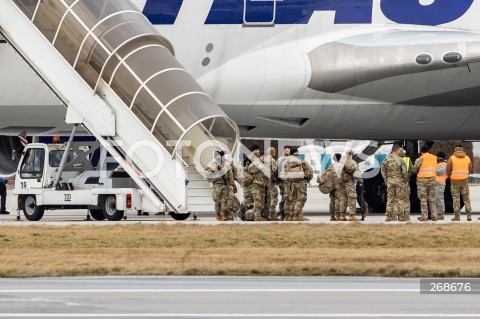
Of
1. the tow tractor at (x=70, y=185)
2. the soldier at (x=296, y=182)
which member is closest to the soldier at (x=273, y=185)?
the soldier at (x=296, y=182)

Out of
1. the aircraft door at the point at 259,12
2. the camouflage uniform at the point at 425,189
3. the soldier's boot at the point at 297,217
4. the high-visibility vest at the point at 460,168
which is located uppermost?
the aircraft door at the point at 259,12

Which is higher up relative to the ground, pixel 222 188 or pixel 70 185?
pixel 70 185

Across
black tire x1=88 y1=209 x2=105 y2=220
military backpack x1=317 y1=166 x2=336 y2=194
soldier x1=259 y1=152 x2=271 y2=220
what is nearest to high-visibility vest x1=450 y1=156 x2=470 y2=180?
military backpack x1=317 y1=166 x2=336 y2=194

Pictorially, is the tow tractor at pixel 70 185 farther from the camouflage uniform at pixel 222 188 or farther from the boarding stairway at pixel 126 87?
the boarding stairway at pixel 126 87

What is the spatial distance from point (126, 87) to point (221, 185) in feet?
11.3

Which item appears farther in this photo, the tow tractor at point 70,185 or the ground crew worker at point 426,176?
the tow tractor at point 70,185

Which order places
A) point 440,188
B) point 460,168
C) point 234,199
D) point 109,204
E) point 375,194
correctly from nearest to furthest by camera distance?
point 234,199, point 460,168, point 109,204, point 440,188, point 375,194

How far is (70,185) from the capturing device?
96.0 feet

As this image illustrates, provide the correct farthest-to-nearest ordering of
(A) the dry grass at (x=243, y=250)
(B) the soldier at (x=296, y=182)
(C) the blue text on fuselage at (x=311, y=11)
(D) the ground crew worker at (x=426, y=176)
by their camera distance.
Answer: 1. (C) the blue text on fuselage at (x=311, y=11)
2. (D) the ground crew worker at (x=426, y=176)
3. (B) the soldier at (x=296, y=182)
4. (A) the dry grass at (x=243, y=250)

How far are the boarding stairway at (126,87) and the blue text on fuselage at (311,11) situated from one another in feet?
10.6

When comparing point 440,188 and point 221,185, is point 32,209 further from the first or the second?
point 440,188

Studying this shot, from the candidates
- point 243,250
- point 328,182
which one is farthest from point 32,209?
point 243,250

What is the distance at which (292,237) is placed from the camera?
68.7ft

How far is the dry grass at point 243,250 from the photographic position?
52.6ft
